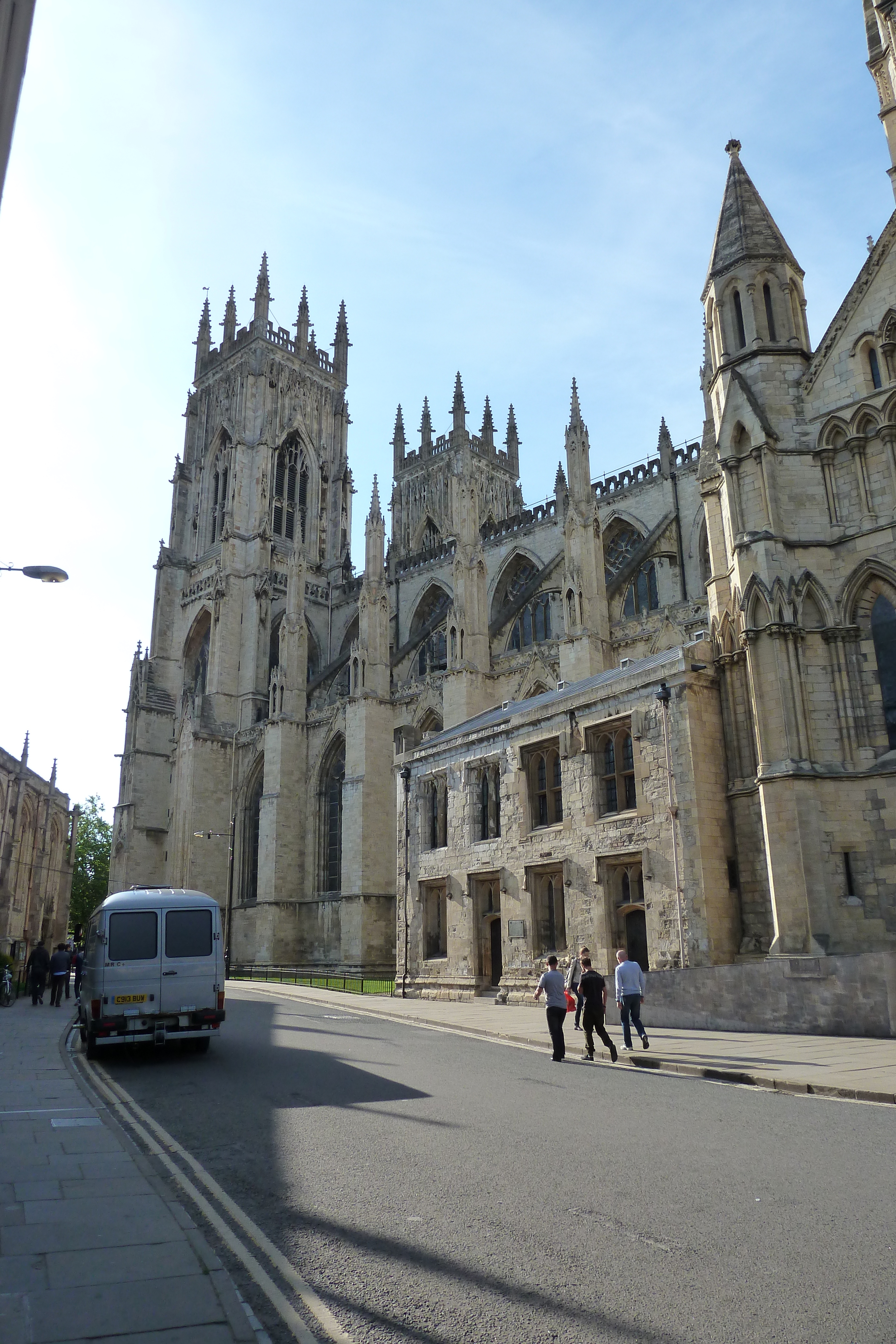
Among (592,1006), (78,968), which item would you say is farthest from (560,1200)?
(78,968)

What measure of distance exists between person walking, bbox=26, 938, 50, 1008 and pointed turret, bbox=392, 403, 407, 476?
5242 cm

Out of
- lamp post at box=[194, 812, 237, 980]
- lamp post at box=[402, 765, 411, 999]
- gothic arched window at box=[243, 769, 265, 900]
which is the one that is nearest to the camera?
lamp post at box=[402, 765, 411, 999]

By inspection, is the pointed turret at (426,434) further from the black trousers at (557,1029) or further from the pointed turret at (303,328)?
the black trousers at (557,1029)

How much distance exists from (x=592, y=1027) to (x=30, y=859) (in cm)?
3776

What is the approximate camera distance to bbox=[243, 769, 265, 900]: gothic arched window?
48.5 meters

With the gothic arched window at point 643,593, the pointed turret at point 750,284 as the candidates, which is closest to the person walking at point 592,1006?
the pointed turret at point 750,284

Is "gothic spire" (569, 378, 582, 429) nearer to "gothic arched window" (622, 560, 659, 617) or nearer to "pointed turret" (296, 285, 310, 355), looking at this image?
"gothic arched window" (622, 560, 659, 617)

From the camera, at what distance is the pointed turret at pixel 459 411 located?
61.6 meters

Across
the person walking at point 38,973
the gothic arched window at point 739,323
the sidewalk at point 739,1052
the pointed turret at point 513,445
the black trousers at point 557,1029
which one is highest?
the pointed turret at point 513,445

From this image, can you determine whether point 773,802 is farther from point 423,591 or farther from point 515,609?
point 423,591

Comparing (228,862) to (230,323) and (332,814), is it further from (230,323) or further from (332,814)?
(230,323)

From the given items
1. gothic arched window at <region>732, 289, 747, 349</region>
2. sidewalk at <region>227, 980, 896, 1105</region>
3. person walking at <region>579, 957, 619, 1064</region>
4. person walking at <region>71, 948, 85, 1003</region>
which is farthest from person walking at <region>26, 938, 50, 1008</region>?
gothic arched window at <region>732, 289, 747, 349</region>

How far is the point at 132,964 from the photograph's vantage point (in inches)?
516

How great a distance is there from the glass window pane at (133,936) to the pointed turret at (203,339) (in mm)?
58323
